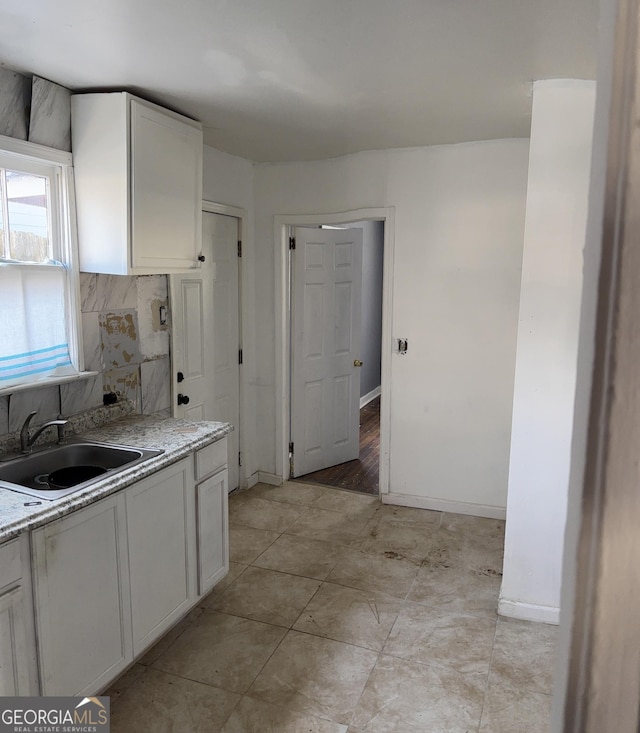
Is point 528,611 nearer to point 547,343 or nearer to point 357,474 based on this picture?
point 547,343

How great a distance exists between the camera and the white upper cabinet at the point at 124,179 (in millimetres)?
2604

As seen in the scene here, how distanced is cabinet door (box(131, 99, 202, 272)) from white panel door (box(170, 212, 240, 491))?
1.39ft

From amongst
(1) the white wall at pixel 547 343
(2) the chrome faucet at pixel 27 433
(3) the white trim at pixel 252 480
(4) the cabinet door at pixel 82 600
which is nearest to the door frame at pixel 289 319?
(3) the white trim at pixel 252 480

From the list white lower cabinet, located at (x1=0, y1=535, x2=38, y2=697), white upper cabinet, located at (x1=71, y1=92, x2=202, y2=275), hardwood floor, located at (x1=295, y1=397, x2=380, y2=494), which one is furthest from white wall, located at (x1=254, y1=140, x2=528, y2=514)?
white lower cabinet, located at (x1=0, y1=535, x2=38, y2=697)

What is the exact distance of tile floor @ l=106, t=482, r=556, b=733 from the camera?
2.22 m

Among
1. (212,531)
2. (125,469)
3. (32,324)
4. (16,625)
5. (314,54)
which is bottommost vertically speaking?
(212,531)

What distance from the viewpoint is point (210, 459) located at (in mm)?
2748

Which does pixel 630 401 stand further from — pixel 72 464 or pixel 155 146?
pixel 155 146

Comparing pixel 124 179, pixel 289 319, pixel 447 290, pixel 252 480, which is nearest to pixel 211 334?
pixel 289 319

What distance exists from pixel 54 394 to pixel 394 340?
7.35ft

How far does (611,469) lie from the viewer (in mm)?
427

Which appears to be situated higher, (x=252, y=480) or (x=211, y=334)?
(x=211, y=334)

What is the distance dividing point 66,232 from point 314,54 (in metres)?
1.37

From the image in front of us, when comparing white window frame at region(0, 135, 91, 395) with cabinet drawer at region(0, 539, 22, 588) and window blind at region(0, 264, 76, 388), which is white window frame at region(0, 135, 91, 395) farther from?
cabinet drawer at region(0, 539, 22, 588)
